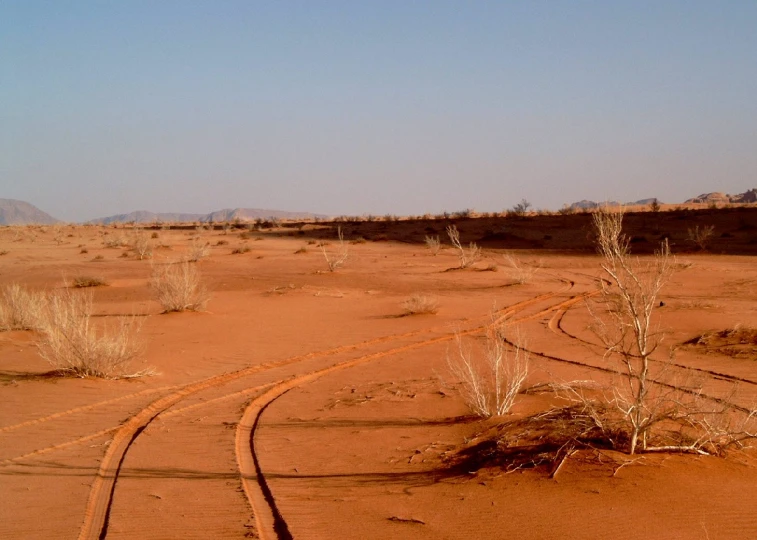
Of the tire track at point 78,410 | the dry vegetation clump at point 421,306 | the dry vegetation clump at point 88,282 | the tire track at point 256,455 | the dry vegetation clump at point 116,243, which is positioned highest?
the dry vegetation clump at point 116,243

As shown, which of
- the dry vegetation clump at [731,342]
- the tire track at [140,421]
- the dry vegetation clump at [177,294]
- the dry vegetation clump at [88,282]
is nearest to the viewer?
the tire track at [140,421]

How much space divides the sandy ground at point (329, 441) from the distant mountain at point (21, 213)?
175605 millimetres

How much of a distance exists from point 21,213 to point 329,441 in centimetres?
19769

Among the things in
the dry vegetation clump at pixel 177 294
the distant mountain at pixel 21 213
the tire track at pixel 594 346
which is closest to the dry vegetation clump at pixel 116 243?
the dry vegetation clump at pixel 177 294

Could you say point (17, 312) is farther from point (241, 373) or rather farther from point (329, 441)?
point (329, 441)

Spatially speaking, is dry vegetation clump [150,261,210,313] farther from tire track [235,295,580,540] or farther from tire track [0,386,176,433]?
tire track [0,386,176,433]

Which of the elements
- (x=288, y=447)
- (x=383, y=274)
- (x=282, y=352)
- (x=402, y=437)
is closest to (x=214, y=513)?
(x=288, y=447)

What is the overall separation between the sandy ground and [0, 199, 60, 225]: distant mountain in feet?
576

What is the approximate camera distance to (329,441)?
6902 mm

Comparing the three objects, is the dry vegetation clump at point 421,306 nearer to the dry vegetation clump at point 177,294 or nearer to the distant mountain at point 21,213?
the dry vegetation clump at point 177,294

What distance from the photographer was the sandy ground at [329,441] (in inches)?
189

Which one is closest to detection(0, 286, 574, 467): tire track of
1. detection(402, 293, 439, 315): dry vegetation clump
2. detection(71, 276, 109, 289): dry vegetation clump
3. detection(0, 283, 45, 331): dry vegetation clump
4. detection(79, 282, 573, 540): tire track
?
detection(79, 282, 573, 540): tire track

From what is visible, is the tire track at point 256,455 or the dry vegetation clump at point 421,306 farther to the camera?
the dry vegetation clump at point 421,306

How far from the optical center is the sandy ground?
15.8 feet
